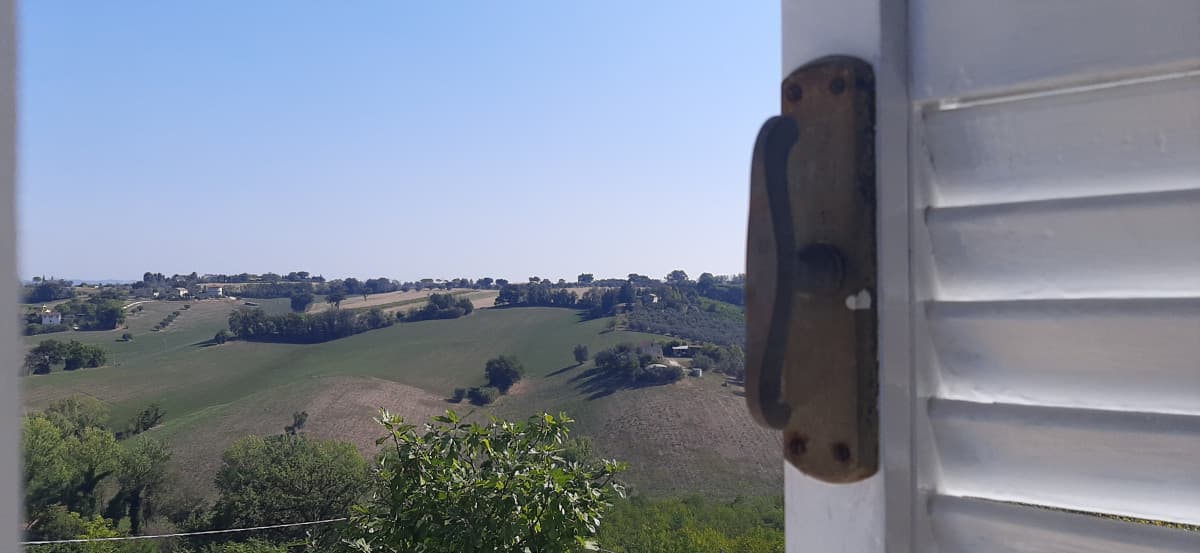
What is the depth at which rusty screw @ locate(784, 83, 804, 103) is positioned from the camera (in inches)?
12.1

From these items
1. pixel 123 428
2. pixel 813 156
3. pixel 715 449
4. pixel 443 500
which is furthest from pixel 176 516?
pixel 813 156

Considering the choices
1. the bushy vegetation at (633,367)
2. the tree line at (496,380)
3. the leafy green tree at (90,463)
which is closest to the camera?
the leafy green tree at (90,463)

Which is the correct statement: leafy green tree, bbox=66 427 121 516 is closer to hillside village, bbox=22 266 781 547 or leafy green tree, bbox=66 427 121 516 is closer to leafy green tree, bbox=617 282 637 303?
hillside village, bbox=22 266 781 547

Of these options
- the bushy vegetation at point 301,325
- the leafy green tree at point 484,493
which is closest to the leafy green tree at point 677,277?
the bushy vegetation at point 301,325

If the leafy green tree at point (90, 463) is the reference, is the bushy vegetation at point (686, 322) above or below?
above

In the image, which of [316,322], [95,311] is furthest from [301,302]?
[95,311]

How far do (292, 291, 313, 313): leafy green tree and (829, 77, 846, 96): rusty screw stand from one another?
22.4m

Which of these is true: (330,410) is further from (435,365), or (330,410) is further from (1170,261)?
(1170,261)

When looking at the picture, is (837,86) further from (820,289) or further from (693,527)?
(693,527)

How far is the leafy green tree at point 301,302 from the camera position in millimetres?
21281

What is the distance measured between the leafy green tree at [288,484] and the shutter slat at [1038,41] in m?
12.8

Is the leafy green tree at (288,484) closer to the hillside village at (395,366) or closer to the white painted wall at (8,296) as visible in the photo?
the hillside village at (395,366)

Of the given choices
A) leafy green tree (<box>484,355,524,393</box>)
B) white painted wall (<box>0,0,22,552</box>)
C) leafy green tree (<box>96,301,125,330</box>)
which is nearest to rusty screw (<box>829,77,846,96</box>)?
white painted wall (<box>0,0,22,552</box>)

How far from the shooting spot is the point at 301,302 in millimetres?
21453
